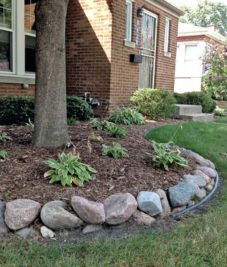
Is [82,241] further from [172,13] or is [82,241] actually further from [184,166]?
[172,13]

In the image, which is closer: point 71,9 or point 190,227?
point 190,227

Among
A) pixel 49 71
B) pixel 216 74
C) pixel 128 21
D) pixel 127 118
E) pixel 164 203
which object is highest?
pixel 128 21

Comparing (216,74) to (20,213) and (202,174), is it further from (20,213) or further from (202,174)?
(20,213)

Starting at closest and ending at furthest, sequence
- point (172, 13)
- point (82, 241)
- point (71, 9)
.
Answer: point (82, 241) < point (71, 9) < point (172, 13)

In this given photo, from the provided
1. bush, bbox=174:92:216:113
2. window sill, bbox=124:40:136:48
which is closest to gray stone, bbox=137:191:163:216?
window sill, bbox=124:40:136:48

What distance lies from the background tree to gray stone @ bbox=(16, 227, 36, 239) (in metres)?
52.1

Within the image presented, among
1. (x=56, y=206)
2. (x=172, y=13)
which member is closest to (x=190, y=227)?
(x=56, y=206)

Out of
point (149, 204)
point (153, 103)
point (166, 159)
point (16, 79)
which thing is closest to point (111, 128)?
point (166, 159)

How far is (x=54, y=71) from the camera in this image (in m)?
4.23

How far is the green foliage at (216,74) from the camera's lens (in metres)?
15.5

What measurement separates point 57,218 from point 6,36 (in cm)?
610

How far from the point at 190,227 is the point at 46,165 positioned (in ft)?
5.35

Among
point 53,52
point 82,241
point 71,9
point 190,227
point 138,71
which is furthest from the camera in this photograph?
point 138,71

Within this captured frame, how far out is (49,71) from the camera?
13.8 ft
